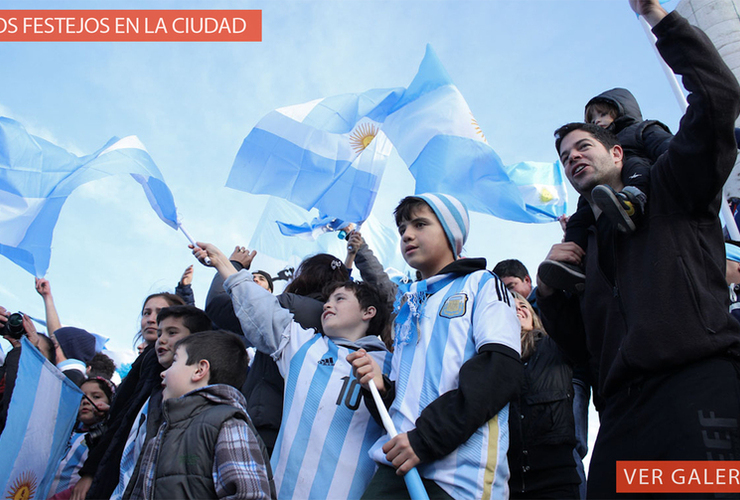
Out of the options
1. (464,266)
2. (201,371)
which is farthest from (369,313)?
(201,371)

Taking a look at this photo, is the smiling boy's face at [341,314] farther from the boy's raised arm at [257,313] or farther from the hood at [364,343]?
the boy's raised arm at [257,313]

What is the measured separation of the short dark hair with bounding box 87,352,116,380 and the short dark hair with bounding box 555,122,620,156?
4630 mm

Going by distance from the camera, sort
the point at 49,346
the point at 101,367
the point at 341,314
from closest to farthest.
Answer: the point at 341,314, the point at 49,346, the point at 101,367

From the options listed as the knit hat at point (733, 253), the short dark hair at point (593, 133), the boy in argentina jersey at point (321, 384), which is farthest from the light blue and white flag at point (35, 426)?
the knit hat at point (733, 253)

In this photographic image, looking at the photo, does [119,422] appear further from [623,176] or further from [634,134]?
[634,134]

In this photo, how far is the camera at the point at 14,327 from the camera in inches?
199

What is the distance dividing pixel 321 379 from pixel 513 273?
8.13 ft

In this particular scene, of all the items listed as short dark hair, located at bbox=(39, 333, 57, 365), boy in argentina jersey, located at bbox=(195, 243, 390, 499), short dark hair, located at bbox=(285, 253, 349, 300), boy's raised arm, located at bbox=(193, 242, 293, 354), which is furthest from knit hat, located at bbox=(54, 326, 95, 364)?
boy's raised arm, located at bbox=(193, 242, 293, 354)

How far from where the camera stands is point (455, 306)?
2.65 meters

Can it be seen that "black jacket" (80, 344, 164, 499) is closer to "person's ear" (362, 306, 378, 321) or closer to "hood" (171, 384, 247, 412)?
"hood" (171, 384, 247, 412)

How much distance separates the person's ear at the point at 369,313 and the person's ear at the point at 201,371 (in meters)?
0.91

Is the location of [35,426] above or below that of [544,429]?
below

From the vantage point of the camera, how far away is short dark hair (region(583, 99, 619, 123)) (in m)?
4.10

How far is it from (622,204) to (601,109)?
7.39 feet
